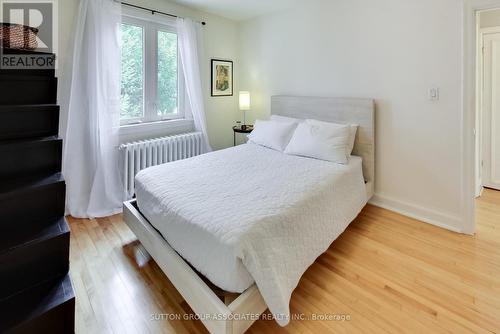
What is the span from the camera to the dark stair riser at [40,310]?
3.75 ft

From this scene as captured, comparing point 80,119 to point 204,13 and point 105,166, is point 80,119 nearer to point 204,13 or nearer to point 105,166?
point 105,166

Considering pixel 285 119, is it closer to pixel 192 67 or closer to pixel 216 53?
pixel 192 67

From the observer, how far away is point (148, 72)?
3.30m

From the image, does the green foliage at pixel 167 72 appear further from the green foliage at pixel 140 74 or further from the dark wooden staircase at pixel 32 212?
the dark wooden staircase at pixel 32 212

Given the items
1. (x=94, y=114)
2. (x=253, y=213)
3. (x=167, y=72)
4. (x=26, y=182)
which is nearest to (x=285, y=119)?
(x=167, y=72)

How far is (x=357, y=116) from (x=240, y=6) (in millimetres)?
2166

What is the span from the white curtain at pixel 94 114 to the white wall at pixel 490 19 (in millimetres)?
4341

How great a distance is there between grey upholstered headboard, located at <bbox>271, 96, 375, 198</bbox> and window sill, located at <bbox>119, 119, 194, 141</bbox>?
1699mm

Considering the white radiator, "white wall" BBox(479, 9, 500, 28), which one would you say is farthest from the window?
"white wall" BBox(479, 9, 500, 28)

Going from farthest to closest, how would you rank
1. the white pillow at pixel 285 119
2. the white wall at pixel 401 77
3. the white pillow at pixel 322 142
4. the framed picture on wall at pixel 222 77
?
the framed picture on wall at pixel 222 77
the white pillow at pixel 285 119
the white pillow at pixel 322 142
the white wall at pixel 401 77

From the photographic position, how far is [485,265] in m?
1.99

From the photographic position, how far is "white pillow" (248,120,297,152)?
10.3ft

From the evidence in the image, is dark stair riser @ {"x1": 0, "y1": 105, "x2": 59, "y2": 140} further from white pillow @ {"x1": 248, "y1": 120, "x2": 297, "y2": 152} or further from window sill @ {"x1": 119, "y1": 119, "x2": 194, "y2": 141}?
white pillow @ {"x1": 248, "y1": 120, "x2": 297, "y2": 152}

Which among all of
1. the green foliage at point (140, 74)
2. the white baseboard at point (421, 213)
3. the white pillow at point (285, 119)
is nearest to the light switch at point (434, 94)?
the white baseboard at point (421, 213)
